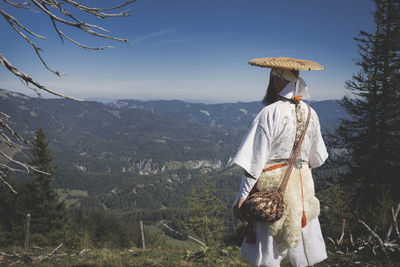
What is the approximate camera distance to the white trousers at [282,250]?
2.52m

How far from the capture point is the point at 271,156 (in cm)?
266

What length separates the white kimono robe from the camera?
2488mm

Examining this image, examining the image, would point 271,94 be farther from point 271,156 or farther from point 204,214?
point 204,214

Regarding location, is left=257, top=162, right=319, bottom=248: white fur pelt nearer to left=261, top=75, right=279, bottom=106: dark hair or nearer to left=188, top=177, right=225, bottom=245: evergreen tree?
left=261, top=75, right=279, bottom=106: dark hair

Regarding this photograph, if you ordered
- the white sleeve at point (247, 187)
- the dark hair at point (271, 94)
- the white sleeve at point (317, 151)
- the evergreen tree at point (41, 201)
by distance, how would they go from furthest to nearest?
the evergreen tree at point (41, 201), the white sleeve at point (317, 151), the dark hair at point (271, 94), the white sleeve at point (247, 187)

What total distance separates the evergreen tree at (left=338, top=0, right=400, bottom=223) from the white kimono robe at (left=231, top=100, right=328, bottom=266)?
14.2 m

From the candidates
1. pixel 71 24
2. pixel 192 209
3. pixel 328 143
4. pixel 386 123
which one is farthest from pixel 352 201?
pixel 71 24

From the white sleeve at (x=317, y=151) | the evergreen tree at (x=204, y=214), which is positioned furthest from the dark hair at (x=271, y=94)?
the evergreen tree at (x=204, y=214)

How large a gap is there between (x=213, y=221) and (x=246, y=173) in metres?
12.5

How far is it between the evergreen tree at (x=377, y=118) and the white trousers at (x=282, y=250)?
14.1 m

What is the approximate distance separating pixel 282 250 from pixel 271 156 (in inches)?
40.8

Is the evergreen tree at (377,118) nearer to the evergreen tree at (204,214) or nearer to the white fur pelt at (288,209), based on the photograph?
the evergreen tree at (204,214)

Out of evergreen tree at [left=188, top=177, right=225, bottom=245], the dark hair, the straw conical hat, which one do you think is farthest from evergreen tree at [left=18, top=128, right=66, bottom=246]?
the straw conical hat

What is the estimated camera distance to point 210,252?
688 centimetres
